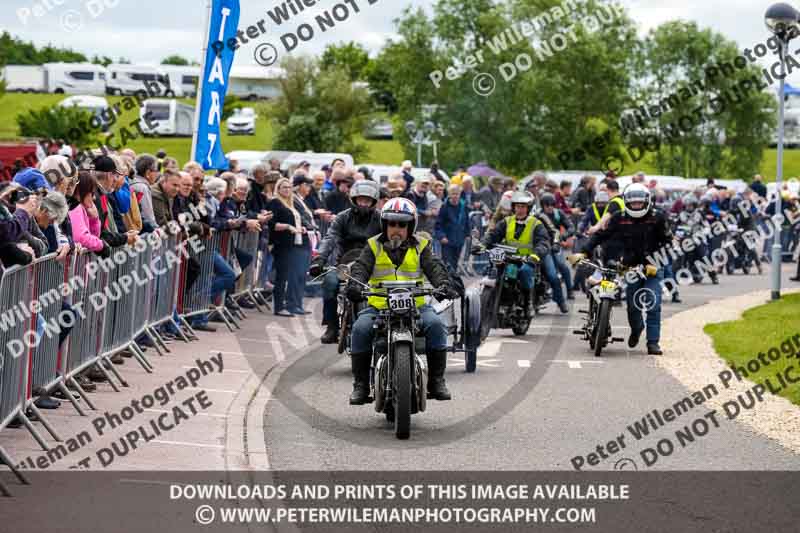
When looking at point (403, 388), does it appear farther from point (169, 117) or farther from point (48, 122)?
point (169, 117)

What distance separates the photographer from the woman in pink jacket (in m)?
12.6

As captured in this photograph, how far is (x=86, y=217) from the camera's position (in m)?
13.0

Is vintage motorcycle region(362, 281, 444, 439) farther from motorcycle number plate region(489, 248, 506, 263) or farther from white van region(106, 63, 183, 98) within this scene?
white van region(106, 63, 183, 98)

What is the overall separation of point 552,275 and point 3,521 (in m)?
15.9

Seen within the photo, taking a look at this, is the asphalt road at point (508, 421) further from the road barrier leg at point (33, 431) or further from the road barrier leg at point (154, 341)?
the road barrier leg at point (33, 431)

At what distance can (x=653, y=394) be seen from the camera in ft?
46.9

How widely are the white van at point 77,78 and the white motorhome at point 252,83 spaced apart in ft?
31.2

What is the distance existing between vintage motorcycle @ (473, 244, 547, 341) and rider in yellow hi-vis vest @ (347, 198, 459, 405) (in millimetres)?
5770

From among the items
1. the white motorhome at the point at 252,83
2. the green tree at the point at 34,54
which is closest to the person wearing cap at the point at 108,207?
the white motorhome at the point at 252,83

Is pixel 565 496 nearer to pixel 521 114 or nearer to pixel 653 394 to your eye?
pixel 653 394

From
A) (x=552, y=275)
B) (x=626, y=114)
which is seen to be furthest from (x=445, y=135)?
(x=552, y=275)

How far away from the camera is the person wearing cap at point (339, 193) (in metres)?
23.8

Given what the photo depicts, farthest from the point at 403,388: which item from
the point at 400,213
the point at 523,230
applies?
the point at 523,230

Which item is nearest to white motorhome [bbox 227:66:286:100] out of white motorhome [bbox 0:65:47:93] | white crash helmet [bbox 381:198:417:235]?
white motorhome [bbox 0:65:47:93]
